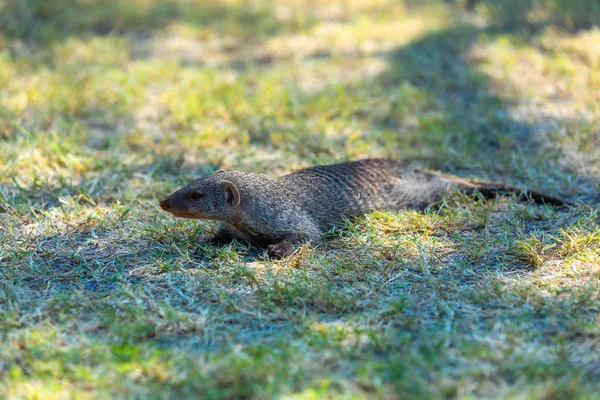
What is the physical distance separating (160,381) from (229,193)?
147cm

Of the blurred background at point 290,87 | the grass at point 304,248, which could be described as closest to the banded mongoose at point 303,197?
the grass at point 304,248

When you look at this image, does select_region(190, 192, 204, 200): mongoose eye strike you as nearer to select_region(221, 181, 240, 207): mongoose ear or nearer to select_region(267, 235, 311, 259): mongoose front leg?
select_region(221, 181, 240, 207): mongoose ear

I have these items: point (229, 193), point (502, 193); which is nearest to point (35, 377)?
point (229, 193)

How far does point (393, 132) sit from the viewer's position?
→ 585cm

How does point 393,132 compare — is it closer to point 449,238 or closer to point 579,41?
point 449,238

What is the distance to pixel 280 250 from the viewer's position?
12.7ft

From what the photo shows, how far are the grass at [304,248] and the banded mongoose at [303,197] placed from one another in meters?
0.12

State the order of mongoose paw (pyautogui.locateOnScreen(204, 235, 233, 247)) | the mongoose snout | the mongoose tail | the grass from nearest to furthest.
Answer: the grass
the mongoose snout
mongoose paw (pyautogui.locateOnScreen(204, 235, 233, 247))
the mongoose tail

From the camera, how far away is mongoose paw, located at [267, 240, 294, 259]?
384 centimetres

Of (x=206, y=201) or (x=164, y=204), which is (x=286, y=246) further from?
(x=164, y=204)

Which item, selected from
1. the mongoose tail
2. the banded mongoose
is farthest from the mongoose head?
the mongoose tail

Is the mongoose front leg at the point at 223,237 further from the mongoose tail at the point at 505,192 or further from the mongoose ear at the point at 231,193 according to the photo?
the mongoose tail at the point at 505,192

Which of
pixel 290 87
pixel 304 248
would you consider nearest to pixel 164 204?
pixel 304 248

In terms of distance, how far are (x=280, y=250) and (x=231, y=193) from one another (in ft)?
1.40
